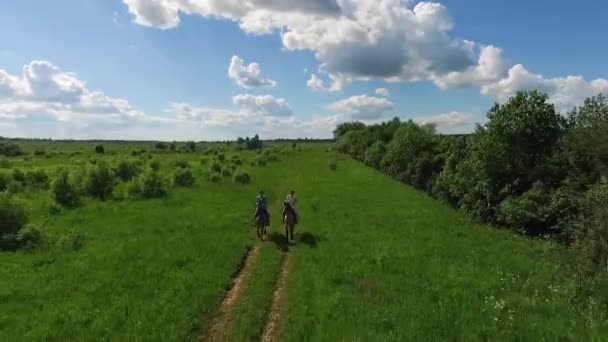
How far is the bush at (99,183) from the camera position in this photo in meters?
41.9

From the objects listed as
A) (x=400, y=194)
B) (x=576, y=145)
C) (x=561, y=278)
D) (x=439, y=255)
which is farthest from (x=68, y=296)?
(x=400, y=194)

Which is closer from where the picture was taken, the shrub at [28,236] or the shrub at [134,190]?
the shrub at [28,236]

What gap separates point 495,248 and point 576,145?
9576mm

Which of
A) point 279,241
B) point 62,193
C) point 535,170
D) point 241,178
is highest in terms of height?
point 535,170

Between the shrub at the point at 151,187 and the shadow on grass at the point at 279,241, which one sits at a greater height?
the shrub at the point at 151,187

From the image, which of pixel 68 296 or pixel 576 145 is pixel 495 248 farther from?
pixel 68 296

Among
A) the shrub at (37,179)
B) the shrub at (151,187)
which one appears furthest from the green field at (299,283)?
the shrub at (37,179)

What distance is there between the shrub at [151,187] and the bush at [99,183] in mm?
2805

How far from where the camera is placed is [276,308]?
15.5 meters

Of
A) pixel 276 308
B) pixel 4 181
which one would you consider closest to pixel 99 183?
pixel 4 181

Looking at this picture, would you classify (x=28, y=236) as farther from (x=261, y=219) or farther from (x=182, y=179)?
(x=182, y=179)

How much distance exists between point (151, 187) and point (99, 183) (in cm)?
431

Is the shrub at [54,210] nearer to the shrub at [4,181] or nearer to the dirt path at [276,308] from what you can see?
the shrub at [4,181]

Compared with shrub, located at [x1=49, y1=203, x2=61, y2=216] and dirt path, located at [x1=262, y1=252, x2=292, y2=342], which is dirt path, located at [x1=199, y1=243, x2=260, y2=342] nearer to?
dirt path, located at [x1=262, y1=252, x2=292, y2=342]
